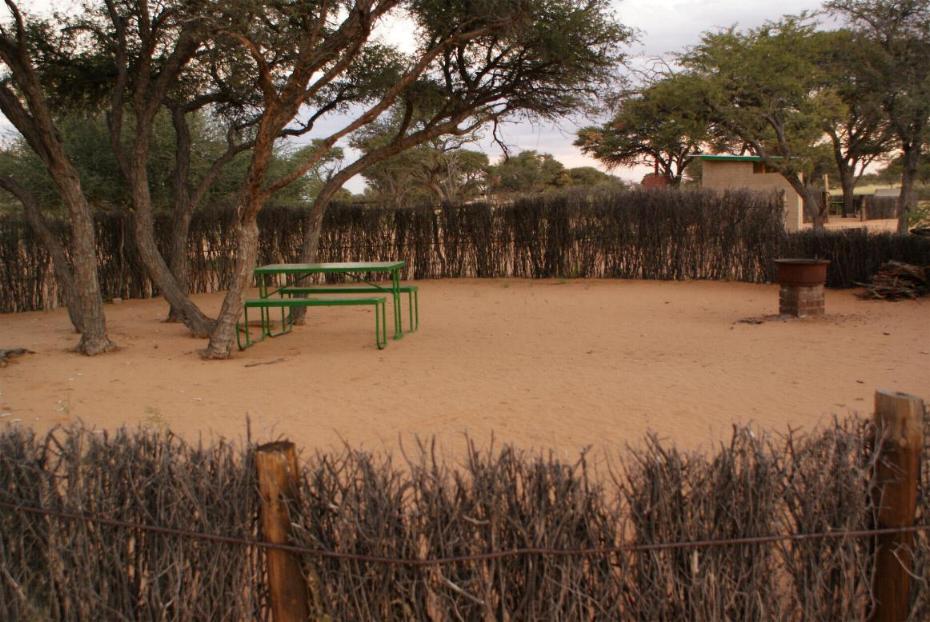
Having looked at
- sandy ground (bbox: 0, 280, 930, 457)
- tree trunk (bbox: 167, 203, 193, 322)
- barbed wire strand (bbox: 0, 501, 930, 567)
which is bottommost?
sandy ground (bbox: 0, 280, 930, 457)

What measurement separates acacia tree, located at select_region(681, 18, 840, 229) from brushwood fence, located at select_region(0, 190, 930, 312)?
5717 millimetres

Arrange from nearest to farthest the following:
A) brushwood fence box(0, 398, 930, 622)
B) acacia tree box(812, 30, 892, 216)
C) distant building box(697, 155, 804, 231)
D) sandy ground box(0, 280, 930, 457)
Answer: brushwood fence box(0, 398, 930, 622) < sandy ground box(0, 280, 930, 457) < acacia tree box(812, 30, 892, 216) < distant building box(697, 155, 804, 231)

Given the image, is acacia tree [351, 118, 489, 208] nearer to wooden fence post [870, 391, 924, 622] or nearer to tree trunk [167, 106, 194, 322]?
tree trunk [167, 106, 194, 322]

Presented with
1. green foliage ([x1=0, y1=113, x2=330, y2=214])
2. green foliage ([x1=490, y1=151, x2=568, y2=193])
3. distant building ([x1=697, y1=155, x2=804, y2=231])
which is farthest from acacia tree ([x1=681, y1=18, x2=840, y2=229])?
green foliage ([x1=490, y1=151, x2=568, y2=193])

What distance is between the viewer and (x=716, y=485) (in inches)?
93.0

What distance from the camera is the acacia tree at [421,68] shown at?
759 cm

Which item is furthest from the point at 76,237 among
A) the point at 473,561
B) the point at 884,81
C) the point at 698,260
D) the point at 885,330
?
the point at 884,81

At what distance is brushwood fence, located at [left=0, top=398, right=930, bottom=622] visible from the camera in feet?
7.57

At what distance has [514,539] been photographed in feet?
7.63

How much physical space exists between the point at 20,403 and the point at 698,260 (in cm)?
1156

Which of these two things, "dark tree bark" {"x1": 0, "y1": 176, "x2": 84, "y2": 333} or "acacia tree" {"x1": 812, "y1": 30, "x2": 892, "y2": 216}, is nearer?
"dark tree bark" {"x1": 0, "y1": 176, "x2": 84, "y2": 333}

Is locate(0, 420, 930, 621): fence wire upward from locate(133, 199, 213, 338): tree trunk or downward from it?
downward

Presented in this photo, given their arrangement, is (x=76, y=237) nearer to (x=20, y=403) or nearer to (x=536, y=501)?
(x=20, y=403)

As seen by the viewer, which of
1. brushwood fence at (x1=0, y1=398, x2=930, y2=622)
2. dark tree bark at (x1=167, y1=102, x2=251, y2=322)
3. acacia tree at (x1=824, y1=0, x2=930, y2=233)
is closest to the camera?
brushwood fence at (x1=0, y1=398, x2=930, y2=622)
